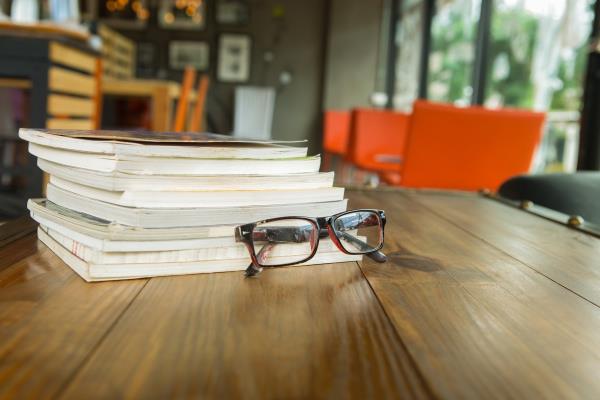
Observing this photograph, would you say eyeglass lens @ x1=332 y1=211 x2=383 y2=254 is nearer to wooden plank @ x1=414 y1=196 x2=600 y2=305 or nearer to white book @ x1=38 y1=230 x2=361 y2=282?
white book @ x1=38 y1=230 x2=361 y2=282

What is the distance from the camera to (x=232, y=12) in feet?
24.8

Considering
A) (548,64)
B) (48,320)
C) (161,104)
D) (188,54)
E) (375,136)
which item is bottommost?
(48,320)

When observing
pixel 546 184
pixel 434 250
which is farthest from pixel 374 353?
pixel 546 184

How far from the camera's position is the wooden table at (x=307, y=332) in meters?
0.34

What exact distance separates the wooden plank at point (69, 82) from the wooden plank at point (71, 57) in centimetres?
4

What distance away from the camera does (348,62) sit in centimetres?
761

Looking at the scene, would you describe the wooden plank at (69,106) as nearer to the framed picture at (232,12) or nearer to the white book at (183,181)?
the white book at (183,181)

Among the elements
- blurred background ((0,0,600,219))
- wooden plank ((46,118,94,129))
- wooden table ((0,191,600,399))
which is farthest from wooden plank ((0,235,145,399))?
wooden plank ((46,118,94,129))

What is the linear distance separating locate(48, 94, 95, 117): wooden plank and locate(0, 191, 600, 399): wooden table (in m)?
1.97

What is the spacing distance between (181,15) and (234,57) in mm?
837

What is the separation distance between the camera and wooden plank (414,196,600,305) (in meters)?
0.65

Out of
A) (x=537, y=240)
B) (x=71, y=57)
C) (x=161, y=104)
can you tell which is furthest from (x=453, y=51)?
(x=537, y=240)

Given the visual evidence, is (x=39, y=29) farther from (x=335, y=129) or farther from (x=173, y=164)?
(x=335, y=129)

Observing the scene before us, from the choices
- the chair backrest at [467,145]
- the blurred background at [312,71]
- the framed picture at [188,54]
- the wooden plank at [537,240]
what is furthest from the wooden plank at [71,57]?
the framed picture at [188,54]
